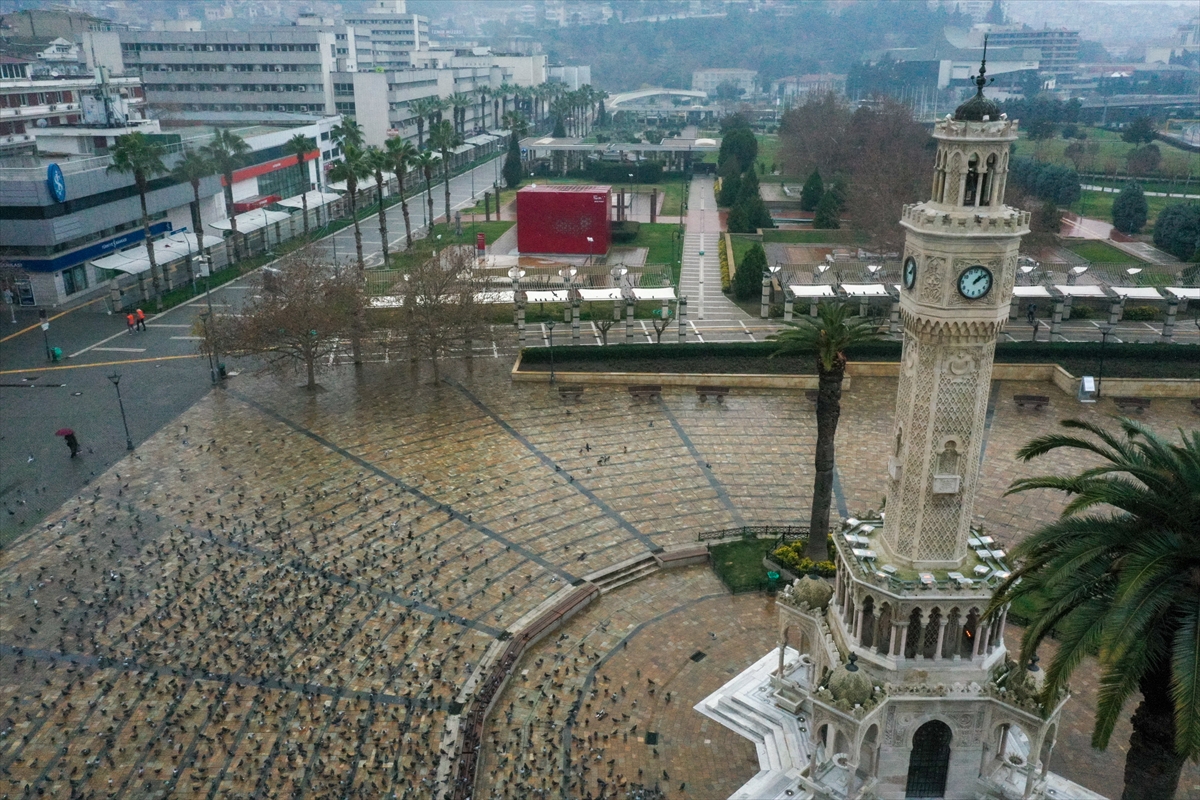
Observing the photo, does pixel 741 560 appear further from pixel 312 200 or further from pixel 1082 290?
pixel 312 200

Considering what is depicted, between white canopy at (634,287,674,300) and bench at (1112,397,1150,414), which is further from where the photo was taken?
white canopy at (634,287,674,300)

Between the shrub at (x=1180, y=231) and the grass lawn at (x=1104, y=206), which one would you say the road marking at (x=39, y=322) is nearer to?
the shrub at (x=1180, y=231)

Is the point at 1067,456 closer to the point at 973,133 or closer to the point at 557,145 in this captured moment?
the point at 973,133

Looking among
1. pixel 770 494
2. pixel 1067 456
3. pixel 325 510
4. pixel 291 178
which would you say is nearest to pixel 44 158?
pixel 291 178

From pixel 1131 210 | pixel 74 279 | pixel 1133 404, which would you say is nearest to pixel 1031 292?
pixel 1133 404

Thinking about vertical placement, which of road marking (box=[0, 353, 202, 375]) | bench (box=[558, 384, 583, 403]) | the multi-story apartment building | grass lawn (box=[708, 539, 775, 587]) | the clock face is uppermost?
the multi-story apartment building

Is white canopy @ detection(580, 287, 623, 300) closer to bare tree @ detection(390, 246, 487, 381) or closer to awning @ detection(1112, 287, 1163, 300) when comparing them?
bare tree @ detection(390, 246, 487, 381)

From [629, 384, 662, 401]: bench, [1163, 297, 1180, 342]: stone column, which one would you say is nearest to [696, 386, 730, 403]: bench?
[629, 384, 662, 401]: bench
